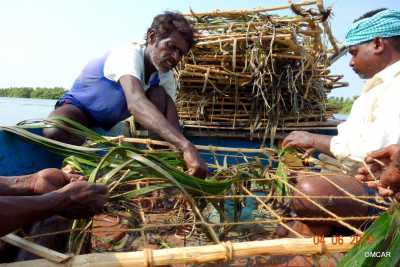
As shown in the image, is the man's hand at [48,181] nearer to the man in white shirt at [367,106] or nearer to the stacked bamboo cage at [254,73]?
the man in white shirt at [367,106]

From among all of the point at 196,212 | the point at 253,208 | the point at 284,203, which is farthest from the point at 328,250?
the point at 253,208

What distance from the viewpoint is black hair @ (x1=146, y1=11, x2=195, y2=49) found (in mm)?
2311

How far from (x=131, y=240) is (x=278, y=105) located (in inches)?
94.9

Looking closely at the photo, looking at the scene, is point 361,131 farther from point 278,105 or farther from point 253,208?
point 278,105

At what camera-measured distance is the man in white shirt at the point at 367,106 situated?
1.42 m

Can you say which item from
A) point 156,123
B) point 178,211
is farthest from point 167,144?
point 178,211

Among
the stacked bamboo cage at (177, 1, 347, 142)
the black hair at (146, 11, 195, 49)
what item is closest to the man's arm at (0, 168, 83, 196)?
the black hair at (146, 11, 195, 49)

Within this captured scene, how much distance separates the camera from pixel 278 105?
3682 millimetres

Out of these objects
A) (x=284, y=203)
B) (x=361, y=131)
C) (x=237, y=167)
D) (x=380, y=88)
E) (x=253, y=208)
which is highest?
(x=380, y=88)

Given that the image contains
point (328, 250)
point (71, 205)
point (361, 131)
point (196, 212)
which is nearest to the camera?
point (328, 250)

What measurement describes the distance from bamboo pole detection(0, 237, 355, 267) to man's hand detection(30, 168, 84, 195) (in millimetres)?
514

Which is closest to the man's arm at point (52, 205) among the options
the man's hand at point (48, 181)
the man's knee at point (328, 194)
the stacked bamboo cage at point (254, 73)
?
the man's hand at point (48, 181)

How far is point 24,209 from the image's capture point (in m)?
0.94

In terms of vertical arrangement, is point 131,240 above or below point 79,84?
below
